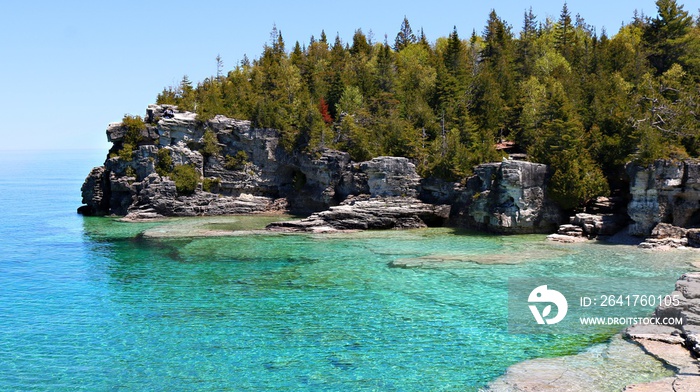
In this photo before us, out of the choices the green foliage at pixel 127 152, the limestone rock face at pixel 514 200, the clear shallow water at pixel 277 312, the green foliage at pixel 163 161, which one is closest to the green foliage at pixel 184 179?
the green foliage at pixel 163 161

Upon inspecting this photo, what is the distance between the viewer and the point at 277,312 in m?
25.1

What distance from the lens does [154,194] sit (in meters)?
63.6

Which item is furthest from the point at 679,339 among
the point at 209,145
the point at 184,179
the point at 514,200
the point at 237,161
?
the point at 209,145

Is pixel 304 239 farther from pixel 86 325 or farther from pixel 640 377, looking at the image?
pixel 640 377

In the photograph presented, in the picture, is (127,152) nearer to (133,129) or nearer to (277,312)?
(133,129)

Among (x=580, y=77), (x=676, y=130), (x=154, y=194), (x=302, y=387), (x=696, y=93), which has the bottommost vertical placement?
(x=302, y=387)

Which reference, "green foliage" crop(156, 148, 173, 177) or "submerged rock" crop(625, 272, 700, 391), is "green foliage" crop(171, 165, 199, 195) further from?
"submerged rock" crop(625, 272, 700, 391)

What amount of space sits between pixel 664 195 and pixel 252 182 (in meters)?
45.7

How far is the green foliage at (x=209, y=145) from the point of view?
66.6 m

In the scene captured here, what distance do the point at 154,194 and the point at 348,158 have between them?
23476 millimetres

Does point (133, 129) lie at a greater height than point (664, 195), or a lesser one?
greater

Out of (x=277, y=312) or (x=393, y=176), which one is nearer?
(x=277, y=312)

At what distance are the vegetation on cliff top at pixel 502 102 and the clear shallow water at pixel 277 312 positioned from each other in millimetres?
9858

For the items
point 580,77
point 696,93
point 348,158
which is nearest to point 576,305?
point 696,93
